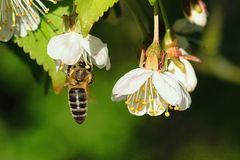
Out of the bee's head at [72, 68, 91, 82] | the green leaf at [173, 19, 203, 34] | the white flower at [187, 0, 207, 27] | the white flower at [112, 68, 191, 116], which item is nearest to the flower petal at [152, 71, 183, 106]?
the white flower at [112, 68, 191, 116]

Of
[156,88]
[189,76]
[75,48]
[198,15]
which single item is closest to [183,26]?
[198,15]

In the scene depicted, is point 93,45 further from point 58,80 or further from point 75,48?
point 58,80

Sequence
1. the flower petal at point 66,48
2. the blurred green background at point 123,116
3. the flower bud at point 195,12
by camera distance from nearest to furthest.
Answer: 1. the flower petal at point 66,48
2. the flower bud at point 195,12
3. the blurred green background at point 123,116

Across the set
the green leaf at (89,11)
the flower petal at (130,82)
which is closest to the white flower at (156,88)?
the flower petal at (130,82)

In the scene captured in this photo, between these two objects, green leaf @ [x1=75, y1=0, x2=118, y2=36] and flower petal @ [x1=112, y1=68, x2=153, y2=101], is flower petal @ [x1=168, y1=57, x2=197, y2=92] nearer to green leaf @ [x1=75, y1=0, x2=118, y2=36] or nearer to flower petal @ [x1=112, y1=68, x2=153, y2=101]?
flower petal @ [x1=112, y1=68, x2=153, y2=101]

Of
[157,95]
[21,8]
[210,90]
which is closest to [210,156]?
[210,90]

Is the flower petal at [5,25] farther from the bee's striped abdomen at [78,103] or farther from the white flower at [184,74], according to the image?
the white flower at [184,74]
